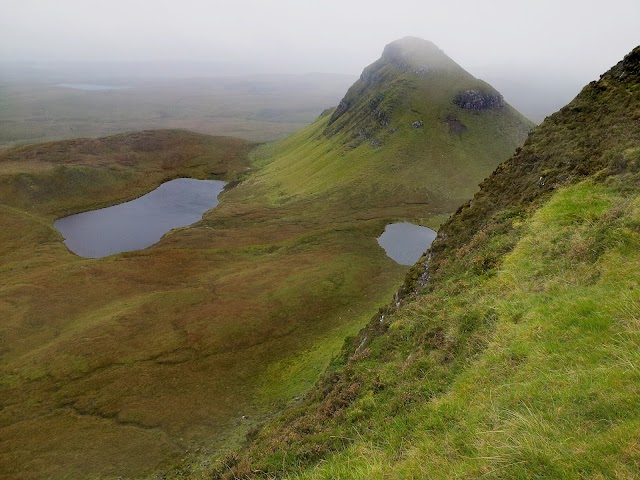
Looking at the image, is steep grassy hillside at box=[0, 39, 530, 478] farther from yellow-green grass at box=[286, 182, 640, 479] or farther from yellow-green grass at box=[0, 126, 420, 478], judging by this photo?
yellow-green grass at box=[286, 182, 640, 479]

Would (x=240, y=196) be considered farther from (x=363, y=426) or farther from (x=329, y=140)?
(x=363, y=426)

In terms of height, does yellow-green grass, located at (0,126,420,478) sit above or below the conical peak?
below

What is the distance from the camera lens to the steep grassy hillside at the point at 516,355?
26.5ft

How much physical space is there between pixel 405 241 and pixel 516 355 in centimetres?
7071

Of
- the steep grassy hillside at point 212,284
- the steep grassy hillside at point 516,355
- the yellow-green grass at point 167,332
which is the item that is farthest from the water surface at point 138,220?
the steep grassy hillside at point 516,355

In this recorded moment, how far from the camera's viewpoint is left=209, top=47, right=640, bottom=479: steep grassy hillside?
26.5 ft

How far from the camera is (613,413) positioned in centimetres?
791

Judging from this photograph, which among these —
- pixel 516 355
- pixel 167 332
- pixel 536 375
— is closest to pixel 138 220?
pixel 167 332

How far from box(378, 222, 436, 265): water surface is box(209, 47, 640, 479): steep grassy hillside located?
152 ft

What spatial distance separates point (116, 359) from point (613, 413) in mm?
48941

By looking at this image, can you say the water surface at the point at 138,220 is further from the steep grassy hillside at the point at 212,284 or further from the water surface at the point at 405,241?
the water surface at the point at 405,241

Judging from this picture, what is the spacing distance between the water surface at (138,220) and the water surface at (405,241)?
56324mm

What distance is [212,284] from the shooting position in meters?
64.7

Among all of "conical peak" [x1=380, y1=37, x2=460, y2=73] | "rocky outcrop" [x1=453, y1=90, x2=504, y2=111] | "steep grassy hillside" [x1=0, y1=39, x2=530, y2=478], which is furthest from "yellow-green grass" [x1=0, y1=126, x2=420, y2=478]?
"conical peak" [x1=380, y1=37, x2=460, y2=73]
